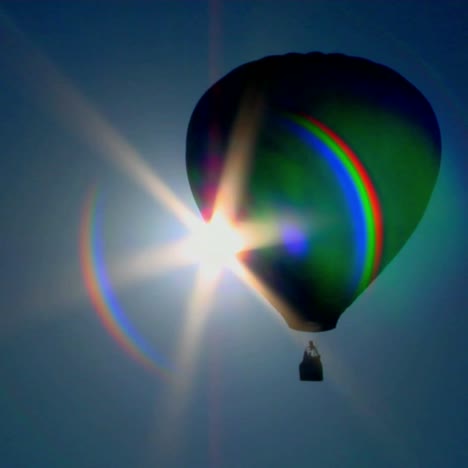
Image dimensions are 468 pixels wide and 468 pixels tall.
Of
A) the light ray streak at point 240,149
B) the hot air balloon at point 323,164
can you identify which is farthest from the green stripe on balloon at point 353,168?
the light ray streak at point 240,149

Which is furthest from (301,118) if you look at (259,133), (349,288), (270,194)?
(349,288)

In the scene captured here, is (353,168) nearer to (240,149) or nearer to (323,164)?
(323,164)

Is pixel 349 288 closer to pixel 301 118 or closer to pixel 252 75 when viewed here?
pixel 301 118

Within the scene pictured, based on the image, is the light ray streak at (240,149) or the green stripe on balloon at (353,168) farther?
the light ray streak at (240,149)

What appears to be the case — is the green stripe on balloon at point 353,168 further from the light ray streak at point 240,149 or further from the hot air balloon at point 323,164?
the light ray streak at point 240,149

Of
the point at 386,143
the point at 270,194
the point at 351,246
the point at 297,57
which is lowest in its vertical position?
the point at 351,246

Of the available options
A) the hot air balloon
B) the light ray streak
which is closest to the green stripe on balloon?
the hot air balloon
